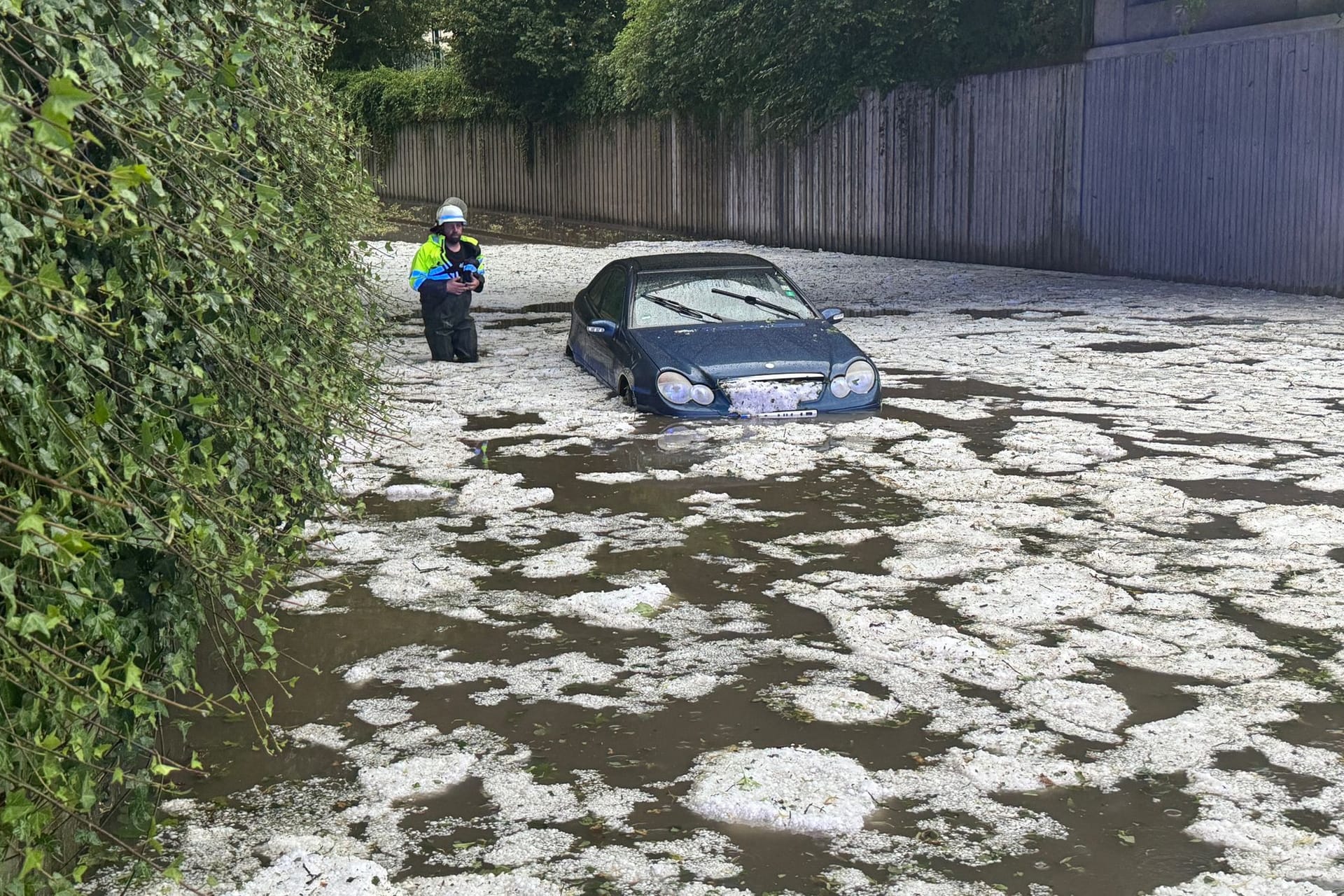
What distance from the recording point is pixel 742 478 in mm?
8758

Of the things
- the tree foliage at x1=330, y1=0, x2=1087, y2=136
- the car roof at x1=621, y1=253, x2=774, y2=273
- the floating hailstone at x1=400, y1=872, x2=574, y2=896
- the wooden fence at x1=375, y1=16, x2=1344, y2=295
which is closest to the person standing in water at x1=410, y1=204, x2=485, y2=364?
the car roof at x1=621, y1=253, x2=774, y2=273

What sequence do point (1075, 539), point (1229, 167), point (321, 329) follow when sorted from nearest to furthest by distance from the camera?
1. point (321, 329)
2. point (1075, 539)
3. point (1229, 167)

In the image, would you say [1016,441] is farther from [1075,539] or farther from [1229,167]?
[1229,167]

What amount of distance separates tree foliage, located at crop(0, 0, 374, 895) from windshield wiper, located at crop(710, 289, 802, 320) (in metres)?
5.95

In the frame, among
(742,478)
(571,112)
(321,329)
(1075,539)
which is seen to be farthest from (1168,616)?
(571,112)

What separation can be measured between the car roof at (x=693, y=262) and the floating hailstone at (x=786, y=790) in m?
7.38

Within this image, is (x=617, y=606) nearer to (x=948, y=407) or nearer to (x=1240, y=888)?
(x=1240, y=888)

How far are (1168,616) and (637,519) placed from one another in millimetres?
2906

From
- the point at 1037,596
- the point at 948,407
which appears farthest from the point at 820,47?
the point at 1037,596

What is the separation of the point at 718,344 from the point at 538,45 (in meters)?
24.5

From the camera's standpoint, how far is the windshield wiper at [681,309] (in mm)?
11250

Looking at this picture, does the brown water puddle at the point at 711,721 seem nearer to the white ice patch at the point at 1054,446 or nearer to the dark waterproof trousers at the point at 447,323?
the white ice patch at the point at 1054,446

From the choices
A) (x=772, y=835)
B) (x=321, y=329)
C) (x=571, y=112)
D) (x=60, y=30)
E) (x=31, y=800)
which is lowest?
(x=772, y=835)

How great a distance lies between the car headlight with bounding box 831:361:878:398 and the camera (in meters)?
10.4
